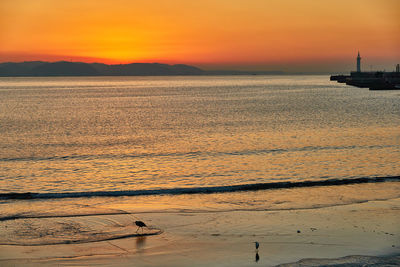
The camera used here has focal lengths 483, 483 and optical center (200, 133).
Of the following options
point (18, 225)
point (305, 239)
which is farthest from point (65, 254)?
point (305, 239)

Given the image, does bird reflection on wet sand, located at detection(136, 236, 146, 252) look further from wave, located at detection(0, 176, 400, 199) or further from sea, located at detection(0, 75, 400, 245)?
wave, located at detection(0, 176, 400, 199)

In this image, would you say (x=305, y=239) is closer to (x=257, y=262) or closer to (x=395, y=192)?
(x=257, y=262)

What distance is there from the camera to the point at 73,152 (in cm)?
3459

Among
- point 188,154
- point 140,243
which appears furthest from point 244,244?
point 188,154

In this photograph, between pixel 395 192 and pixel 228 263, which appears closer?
pixel 228 263

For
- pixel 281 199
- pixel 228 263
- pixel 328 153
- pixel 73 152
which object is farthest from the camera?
pixel 73 152

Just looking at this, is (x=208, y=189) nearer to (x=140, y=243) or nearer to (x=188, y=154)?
(x=140, y=243)

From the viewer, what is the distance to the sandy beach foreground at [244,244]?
12016 millimetres

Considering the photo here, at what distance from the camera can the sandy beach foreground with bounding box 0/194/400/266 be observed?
39.4 feet

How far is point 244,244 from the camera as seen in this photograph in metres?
13.3

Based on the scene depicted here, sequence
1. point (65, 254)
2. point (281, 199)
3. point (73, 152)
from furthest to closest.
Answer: point (73, 152)
point (281, 199)
point (65, 254)

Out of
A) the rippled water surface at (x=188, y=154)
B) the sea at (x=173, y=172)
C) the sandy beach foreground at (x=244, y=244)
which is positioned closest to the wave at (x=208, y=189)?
the sea at (x=173, y=172)

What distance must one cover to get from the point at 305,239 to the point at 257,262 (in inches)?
95.7

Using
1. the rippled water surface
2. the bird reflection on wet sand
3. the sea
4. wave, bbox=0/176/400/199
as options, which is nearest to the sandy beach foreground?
the bird reflection on wet sand
